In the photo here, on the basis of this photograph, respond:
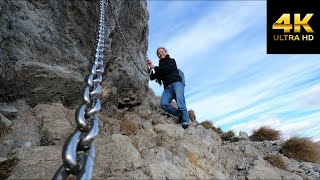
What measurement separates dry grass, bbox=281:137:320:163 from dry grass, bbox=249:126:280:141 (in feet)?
6.79

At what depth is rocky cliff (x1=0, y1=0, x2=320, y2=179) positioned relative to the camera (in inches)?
177

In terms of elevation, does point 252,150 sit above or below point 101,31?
below

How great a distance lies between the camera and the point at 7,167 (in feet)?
13.8

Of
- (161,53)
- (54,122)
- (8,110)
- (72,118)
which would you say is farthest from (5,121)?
(161,53)

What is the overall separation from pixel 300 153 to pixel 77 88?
16.4 ft

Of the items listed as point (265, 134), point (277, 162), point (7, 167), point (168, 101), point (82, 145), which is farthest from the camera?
point (265, 134)

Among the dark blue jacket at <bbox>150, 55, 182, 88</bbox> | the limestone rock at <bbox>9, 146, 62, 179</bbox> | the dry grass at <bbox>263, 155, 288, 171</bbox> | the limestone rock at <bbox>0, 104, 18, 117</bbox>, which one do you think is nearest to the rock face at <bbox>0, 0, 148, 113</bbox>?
the limestone rock at <bbox>0, 104, 18, 117</bbox>

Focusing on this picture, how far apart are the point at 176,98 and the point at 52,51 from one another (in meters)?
3.09

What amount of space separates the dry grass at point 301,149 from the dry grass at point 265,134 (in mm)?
2069

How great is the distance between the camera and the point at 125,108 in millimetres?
9508

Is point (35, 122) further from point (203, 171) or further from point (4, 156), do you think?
point (203, 171)

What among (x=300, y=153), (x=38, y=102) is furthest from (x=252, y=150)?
(x=38, y=102)

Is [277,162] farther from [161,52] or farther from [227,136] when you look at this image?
[227,136]

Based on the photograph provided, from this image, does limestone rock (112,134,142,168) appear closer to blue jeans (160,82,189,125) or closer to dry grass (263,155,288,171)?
dry grass (263,155,288,171)
